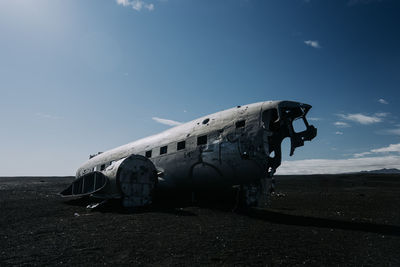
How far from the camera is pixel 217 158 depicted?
44.5ft

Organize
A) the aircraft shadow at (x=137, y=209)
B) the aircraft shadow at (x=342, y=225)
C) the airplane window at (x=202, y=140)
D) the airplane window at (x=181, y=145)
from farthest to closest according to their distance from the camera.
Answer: the airplane window at (x=181, y=145) < the airplane window at (x=202, y=140) < the aircraft shadow at (x=137, y=209) < the aircraft shadow at (x=342, y=225)

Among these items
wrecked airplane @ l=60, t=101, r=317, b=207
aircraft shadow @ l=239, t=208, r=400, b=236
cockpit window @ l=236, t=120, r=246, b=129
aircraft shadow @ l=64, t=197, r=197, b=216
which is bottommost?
aircraft shadow @ l=239, t=208, r=400, b=236

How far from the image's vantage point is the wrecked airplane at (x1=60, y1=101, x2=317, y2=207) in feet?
41.3

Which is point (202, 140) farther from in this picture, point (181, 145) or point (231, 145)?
point (231, 145)

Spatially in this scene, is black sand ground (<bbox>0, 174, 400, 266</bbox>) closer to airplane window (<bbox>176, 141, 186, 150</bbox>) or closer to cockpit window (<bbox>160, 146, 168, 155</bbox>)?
airplane window (<bbox>176, 141, 186, 150</bbox>)

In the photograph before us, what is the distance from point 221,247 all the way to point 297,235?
119 inches

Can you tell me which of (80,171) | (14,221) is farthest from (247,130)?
(80,171)

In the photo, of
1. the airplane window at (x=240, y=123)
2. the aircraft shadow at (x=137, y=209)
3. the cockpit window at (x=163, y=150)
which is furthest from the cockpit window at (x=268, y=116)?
the cockpit window at (x=163, y=150)

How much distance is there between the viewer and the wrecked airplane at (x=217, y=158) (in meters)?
12.6

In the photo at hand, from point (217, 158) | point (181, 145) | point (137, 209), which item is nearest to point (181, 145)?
point (181, 145)

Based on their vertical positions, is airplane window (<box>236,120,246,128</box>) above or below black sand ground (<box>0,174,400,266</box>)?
above

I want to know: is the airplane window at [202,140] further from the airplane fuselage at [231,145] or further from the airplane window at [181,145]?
the airplane window at [181,145]

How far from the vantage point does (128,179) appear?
14.8 meters

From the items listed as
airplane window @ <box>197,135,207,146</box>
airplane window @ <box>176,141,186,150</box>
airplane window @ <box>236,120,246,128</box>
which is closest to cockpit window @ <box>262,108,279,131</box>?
airplane window @ <box>236,120,246,128</box>
